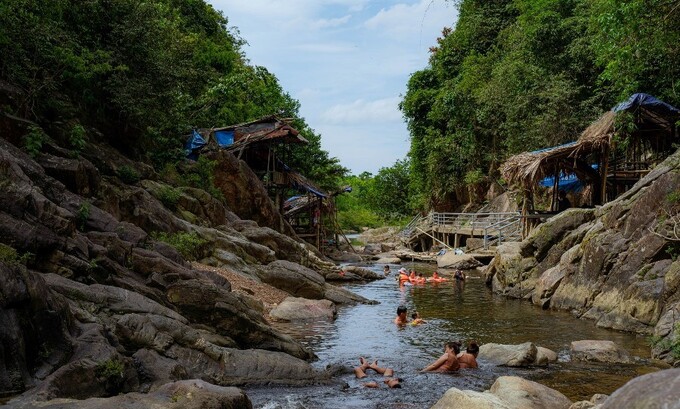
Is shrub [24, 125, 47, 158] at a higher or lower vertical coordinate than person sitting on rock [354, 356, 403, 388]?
higher

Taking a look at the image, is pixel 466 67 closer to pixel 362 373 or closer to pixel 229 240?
pixel 229 240

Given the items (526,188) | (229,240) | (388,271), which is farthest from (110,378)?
(388,271)

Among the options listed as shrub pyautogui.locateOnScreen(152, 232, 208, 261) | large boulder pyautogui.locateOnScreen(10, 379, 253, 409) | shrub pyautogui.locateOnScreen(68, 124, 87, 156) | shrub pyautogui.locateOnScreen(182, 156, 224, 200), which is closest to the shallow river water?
large boulder pyautogui.locateOnScreen(10, 379, 253, 409)

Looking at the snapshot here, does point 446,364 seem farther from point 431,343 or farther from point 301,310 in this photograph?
point 301,310

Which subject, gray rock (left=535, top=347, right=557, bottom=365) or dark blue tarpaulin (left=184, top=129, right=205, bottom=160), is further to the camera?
dark blue tarpaulin (left=184, top=129, right=205, bottom=160)

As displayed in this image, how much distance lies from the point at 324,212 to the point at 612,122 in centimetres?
1903

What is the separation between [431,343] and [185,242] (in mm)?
7059

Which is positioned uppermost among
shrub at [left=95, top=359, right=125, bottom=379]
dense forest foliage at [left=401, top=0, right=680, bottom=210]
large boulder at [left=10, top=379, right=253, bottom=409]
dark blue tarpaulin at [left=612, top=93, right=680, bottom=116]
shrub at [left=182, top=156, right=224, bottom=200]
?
dense forest foliage at [left=401, top=0, right=680, bottom=210]

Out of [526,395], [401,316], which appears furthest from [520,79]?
[526,395]

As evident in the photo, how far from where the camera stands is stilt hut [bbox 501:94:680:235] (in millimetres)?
21688

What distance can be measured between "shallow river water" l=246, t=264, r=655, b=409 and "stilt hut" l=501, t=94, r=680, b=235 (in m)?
4.83

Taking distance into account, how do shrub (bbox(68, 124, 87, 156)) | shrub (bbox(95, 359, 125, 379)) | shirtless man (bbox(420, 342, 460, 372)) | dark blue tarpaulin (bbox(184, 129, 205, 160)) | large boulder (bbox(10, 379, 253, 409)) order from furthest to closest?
dark blue tarpaulin (bbox(184, 129, 205, 160)) → shrub (bbox(68, 124, 87, 156)) → shirtless man (bbox(420, 342, 460, 372)) → shrub (bbox(95, 359, 125, 379)) → large boulder (bbox(10, 379, 253, 409))

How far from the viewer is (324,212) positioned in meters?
37.6

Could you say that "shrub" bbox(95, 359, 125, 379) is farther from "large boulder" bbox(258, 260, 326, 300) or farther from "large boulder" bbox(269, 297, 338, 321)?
"large boulder" bbox(258, 260, 326, 300)
